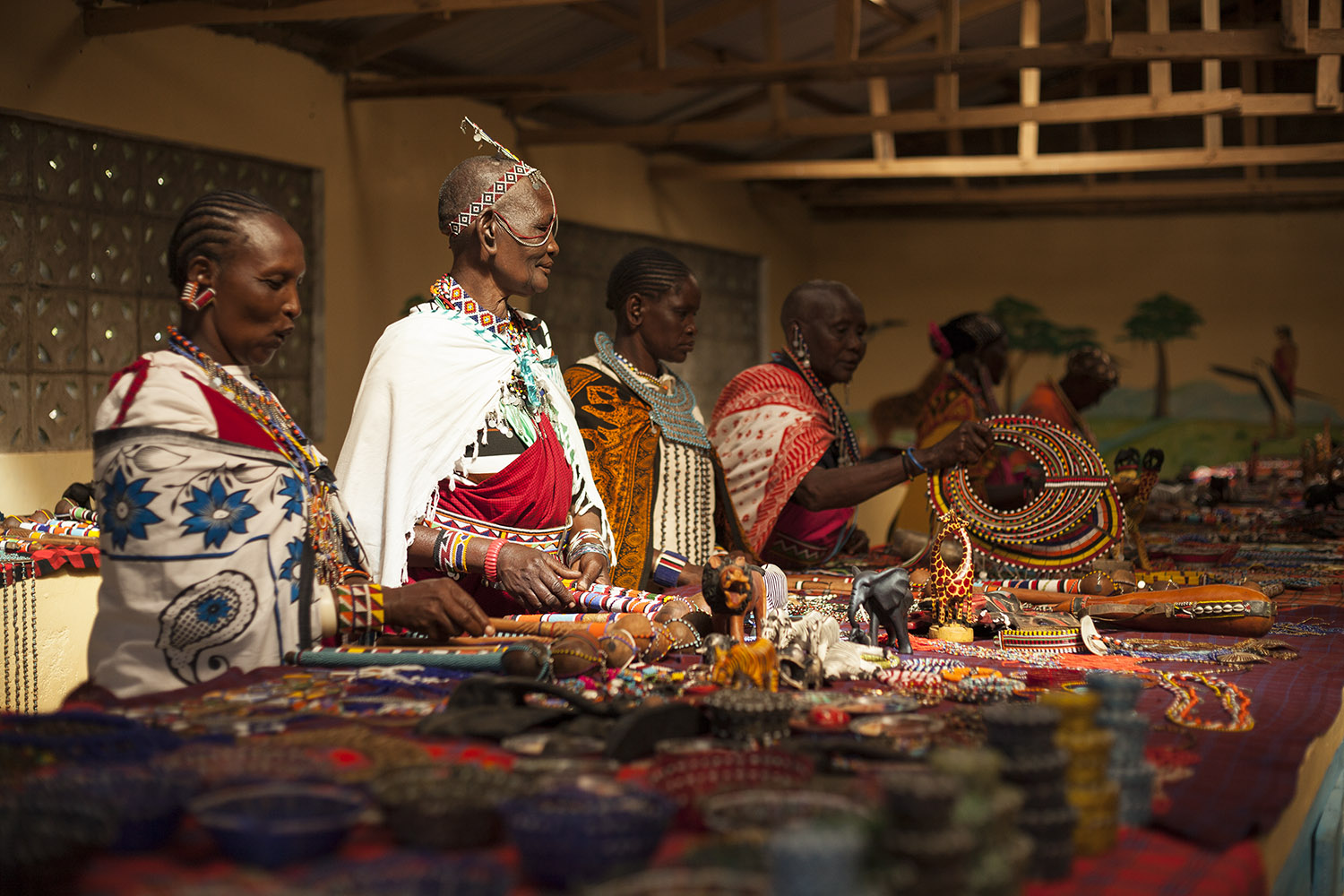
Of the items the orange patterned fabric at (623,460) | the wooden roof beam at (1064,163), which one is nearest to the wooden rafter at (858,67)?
the wooden roof beam at (1064,163)

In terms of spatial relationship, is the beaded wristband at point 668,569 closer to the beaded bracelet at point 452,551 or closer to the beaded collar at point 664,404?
the beaded collar at point 664,404

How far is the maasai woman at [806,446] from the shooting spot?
4.37m

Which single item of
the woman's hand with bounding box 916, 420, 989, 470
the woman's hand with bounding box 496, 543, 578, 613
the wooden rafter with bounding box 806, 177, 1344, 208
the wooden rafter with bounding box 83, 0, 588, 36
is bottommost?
the woman's hand with bounding box 496, 543, 578, 613

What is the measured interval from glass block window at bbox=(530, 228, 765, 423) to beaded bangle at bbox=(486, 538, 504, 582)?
5.90 m

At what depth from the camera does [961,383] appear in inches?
241

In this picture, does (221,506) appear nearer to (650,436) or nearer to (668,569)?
(668,569)

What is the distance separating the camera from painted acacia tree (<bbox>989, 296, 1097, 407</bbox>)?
552 inches

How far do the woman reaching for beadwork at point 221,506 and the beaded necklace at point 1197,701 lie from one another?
1.41 meters

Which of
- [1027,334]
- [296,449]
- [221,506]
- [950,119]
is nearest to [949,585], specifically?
[296,449]

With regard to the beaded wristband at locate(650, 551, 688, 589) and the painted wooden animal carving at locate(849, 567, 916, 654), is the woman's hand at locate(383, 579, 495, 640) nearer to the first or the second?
the painted wooden animal carving at locate(849, 567, 916, 654)

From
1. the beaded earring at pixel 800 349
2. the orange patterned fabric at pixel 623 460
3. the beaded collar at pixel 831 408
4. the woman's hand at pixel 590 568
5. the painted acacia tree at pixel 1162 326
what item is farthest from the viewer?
the painted acacia tree at pixel 1162 326

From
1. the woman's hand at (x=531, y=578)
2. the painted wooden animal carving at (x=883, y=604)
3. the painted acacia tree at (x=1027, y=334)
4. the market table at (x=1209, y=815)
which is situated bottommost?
the market table at (x=1209, y=815)

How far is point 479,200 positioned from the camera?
3201 mm

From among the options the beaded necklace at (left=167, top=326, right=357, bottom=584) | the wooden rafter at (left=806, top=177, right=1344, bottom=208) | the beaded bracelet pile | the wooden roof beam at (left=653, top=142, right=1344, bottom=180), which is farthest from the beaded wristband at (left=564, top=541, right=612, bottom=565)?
the wooden rafter at (left=806, top=177, right=1344, bottom=208)
